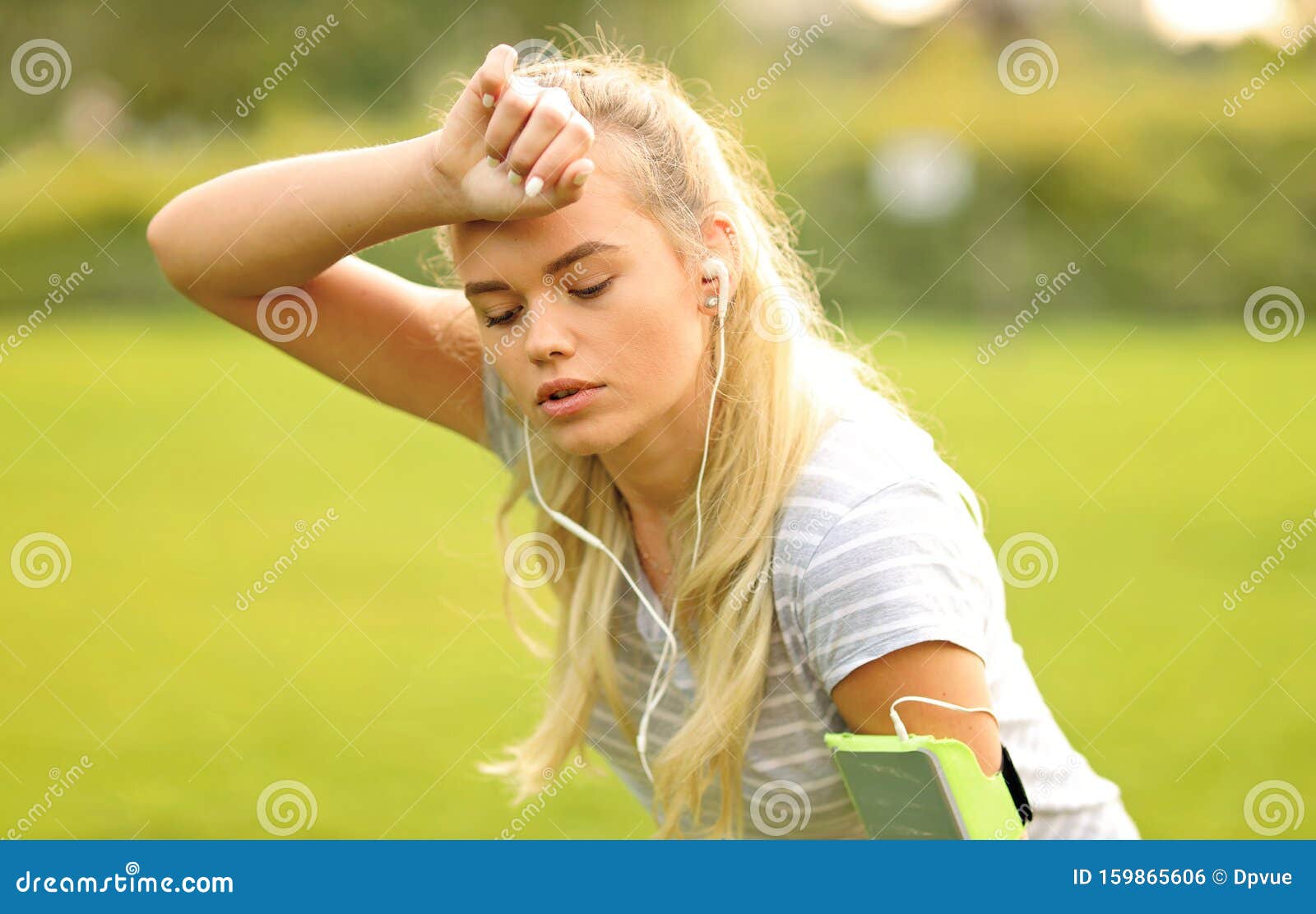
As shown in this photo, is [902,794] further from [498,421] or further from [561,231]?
[498,421]

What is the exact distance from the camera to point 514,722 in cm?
628

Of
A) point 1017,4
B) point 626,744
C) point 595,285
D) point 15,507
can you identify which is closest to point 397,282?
point 595,285

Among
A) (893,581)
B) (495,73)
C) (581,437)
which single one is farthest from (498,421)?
(893,581)

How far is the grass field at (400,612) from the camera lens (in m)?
5.40

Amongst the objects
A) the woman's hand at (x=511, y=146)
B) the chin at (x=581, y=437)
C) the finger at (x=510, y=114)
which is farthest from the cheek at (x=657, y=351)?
the finger at (x=510, y=114)

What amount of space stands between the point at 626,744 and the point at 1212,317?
2396 cm

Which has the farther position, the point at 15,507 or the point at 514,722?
the point at 15,507

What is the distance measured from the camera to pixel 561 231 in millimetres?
2516

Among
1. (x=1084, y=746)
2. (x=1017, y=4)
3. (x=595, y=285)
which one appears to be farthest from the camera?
(x=1017, y=4)

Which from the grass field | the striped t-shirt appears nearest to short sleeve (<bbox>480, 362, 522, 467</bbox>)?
the striped t-shirt

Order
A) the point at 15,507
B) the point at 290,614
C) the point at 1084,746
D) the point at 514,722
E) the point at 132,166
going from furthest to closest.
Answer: the point at 132,166 < the point at 15,507 < the point at 290,614 < the point at 514,722 < the point at 1084,746

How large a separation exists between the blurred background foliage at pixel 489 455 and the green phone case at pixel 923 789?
40.6 inches

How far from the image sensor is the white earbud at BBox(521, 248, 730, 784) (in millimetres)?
2729

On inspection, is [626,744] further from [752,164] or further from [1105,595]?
[1105,595]
